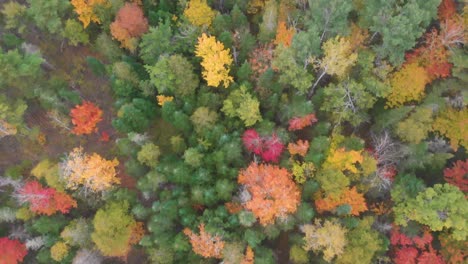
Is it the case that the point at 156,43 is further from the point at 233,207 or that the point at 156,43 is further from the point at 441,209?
the point at 441,209

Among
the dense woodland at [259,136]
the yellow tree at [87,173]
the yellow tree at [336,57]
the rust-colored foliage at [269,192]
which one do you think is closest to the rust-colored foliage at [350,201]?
the dense woodland at [259,136]

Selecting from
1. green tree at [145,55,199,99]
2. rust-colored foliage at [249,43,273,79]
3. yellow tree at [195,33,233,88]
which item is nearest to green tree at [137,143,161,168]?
green tree at [145,55,199,99]

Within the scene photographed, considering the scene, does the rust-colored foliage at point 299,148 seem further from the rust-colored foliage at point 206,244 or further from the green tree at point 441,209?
the rust-colored foliage at point 206,244

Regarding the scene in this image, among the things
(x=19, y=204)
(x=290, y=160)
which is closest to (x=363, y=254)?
(x=290, y=160)

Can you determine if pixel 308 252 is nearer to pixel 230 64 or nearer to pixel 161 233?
pixel 161 233

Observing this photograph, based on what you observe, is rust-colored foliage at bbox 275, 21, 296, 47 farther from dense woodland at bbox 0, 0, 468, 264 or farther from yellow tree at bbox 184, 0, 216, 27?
yellow tree at bbox 184, 0, 216, 27

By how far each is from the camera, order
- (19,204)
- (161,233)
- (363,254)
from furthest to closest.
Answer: (19,204) < (161,233) < (363,254)

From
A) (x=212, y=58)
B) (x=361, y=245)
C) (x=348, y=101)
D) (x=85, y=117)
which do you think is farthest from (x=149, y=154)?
(x=361, y=245)
